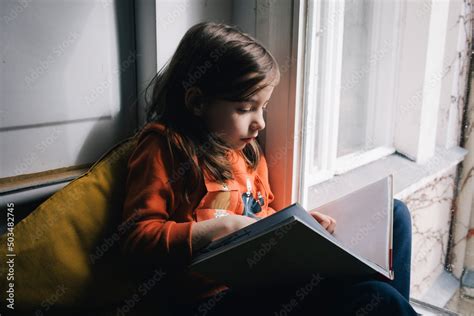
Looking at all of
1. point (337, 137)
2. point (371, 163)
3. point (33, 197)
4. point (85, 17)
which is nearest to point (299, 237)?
point (33, 197)

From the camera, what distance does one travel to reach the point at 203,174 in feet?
2.95

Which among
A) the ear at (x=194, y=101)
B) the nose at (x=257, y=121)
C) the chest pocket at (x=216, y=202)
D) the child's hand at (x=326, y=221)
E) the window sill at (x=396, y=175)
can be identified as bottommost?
the window sill at (x=396, y=175)

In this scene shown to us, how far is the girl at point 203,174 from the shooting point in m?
0.81

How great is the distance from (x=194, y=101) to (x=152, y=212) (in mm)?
240

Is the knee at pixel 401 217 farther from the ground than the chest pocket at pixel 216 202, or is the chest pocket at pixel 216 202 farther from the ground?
the chest pocket at pixel 216 202

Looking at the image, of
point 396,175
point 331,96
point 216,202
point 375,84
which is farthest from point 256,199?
point 375,84

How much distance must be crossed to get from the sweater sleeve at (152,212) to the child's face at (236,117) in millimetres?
113

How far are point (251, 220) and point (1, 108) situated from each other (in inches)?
19.8

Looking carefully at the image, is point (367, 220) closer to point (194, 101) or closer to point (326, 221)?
point (326, 221)

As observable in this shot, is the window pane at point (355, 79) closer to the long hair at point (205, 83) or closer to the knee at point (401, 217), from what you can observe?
the knee at point (401, 217)

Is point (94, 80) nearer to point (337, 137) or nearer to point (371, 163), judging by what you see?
point (337, 137)

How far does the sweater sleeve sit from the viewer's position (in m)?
0.80

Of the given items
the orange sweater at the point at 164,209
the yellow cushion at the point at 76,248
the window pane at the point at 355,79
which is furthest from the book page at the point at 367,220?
the window pane at the point at 355,79

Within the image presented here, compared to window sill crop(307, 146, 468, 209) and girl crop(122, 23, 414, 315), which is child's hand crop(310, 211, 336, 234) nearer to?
girl crop(122, 23, 414, 315)
